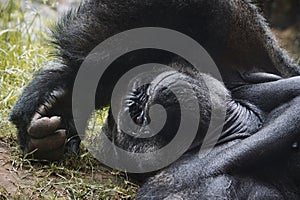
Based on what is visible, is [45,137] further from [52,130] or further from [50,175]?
[50,175]

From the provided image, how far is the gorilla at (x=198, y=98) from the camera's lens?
1.75 metres

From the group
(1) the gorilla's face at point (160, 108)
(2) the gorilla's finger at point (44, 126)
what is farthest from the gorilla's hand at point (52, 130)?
(1) the gorilla's face at point (160, 108)

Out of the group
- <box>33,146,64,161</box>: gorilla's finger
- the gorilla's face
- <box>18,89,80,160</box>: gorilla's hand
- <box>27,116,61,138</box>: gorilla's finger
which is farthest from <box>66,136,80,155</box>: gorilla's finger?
the gorilla's face

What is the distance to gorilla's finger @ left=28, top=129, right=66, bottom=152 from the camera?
205 centimetres

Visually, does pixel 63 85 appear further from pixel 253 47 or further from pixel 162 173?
pixel 253 47

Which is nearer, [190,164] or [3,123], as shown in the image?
[190,164]

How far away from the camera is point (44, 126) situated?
6.64ft

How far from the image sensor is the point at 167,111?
71.2 inches

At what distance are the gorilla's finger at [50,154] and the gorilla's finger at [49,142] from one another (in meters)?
0.02

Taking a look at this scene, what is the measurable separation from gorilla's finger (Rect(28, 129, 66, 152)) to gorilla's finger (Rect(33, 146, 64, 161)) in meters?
0.02

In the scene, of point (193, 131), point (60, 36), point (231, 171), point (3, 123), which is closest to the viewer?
point (231, 171)

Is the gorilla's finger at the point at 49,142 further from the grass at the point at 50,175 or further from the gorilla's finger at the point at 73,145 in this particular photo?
the gorilla's finger at the point at 73,145

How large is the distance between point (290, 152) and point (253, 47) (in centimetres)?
51

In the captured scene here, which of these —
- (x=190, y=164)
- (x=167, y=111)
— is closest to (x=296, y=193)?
(x=190, y=164)
